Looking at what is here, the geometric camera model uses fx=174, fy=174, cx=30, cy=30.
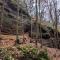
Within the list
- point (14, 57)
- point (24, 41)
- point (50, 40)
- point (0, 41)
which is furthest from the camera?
point (50, 40)

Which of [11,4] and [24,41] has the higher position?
[11,4]

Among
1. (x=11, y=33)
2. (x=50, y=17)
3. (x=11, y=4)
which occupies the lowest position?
(x=11, y=33)

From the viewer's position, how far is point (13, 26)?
18016 millimetres

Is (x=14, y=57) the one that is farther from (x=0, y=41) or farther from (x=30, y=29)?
(x=30, y=29)

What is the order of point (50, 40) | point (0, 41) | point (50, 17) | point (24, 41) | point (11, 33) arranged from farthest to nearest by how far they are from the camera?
point (50, 17)
point (50, 40)
point (11, 33)
point (24, 41)
point (0, 41)

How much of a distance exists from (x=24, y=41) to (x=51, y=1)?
19.7ft

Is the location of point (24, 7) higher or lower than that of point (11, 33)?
higher

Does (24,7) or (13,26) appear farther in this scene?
(24,7)

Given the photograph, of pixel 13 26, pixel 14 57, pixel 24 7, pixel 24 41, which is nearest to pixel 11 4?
pixel 24 7

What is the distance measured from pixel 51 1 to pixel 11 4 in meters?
4.62

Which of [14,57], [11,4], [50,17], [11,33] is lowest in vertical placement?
[14,57]

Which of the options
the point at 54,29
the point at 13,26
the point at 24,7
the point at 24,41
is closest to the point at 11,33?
the point at 13,26

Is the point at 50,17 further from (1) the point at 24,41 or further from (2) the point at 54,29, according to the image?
(1) the point at 24,41

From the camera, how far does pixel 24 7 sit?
2000 centimetres
